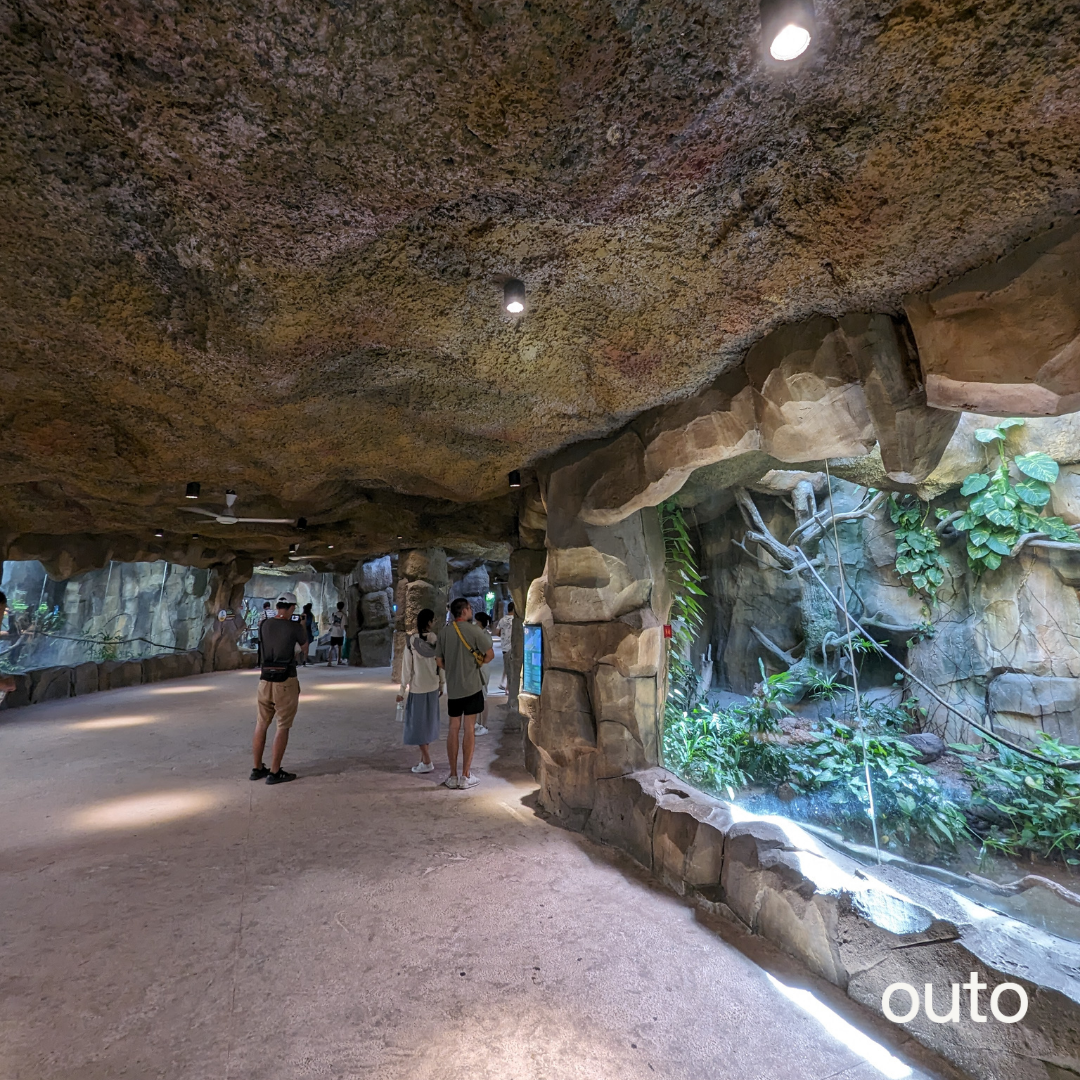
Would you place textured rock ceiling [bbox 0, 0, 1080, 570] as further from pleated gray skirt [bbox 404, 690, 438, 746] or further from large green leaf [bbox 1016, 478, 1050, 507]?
large green leaf [bbox 1016, 478, 1050, 507]

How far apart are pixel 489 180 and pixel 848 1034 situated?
3092mm

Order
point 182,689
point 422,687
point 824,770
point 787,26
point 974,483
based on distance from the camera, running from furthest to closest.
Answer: point 182,689 < point 974,483 < point 422,687 < point 824,770 < point 787,26

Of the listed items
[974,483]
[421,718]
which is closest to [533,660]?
[421,718]

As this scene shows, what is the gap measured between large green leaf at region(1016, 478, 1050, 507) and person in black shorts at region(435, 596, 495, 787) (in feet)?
17.1

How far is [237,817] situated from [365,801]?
87cm

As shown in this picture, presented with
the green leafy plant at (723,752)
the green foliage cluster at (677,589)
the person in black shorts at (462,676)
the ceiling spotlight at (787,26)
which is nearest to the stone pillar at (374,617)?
the person in black shorts at (462,676)

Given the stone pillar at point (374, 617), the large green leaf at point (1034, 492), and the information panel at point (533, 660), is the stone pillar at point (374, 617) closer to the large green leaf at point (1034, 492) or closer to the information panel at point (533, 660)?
the information panel at point (533, 660)

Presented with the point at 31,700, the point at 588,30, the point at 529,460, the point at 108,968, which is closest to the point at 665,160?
the point at 588,30

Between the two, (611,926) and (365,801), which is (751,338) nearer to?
(611,926)

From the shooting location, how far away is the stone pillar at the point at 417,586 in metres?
10.1

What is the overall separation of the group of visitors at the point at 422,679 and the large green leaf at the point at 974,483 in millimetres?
4875

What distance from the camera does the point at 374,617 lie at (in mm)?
15828

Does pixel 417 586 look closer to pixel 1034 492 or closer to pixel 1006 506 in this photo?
pixel 1006 506

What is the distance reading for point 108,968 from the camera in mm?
2314
